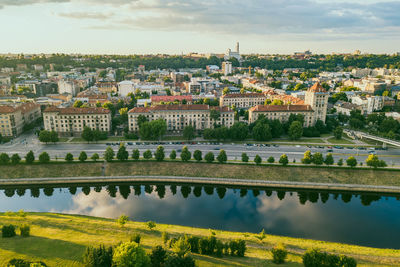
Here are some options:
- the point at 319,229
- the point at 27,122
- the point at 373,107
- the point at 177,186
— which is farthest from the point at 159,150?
the point at 373,107

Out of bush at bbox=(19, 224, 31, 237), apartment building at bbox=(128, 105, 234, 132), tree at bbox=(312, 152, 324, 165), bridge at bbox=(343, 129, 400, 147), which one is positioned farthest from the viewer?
apartment building at bbox=(128, 105, 234, 132)

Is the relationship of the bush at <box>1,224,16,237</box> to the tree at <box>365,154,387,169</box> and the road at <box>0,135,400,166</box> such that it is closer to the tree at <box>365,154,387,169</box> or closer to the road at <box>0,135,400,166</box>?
the road at <box>0,135,400,166</box>

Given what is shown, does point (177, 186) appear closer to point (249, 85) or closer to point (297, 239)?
point (297, 239)

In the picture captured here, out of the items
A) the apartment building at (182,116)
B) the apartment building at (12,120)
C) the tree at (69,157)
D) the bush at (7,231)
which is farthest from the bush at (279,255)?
the apartment building at (12,120)

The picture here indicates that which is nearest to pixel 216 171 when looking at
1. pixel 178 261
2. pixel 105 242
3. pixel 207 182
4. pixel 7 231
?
pixel 207 182

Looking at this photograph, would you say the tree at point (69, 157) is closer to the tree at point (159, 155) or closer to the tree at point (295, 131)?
the tree at point (159, 155)

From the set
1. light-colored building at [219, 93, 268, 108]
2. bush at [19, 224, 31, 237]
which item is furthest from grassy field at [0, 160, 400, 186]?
light-colored building at [219, 93, 268, 108]

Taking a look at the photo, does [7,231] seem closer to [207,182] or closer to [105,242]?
[105,242]
